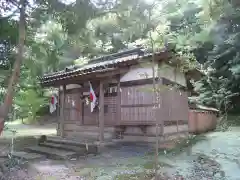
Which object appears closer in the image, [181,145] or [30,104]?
[181,145]

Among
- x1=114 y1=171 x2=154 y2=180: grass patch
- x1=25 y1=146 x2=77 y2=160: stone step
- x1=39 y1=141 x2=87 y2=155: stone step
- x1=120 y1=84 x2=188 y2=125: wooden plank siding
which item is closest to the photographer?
x1=114 y1=171 x2=154 y2=180: grass patch

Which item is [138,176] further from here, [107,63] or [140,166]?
[107,63]

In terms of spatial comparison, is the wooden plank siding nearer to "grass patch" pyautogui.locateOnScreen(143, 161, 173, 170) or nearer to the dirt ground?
the dirt ground

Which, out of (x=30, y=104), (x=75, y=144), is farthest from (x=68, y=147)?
(x=30, y=104)

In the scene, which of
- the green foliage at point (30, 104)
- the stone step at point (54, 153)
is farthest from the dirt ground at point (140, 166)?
the green foliage at point (30, 104)

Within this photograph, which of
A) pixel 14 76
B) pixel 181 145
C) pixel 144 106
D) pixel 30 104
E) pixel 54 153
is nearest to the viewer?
pixel 14 76

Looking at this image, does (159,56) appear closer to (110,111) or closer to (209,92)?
(110,111)

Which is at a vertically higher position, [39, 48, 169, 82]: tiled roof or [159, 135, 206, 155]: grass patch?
[39, 48, 169, 82]: tiled roof

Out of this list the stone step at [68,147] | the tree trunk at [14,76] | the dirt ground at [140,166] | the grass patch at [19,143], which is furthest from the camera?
the grass patch at [19,143]

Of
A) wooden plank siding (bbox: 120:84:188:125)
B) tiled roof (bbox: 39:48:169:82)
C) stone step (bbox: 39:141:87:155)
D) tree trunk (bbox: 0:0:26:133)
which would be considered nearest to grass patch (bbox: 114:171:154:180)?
tree trunk (bbox: 0:0:26:133)

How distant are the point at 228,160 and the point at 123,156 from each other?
3.22 metres

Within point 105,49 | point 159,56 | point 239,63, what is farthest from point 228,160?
point 105,49

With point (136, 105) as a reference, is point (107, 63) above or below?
above

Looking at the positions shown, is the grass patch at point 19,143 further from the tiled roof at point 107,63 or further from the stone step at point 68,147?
the tiled roof at point 107,63
